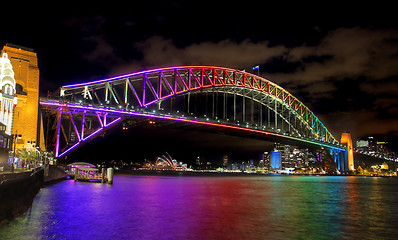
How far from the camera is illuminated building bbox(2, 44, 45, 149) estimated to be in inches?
1140

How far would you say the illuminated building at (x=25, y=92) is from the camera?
2895cm

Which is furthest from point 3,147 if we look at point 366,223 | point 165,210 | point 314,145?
point 314,145

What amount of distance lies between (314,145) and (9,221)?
71709mm

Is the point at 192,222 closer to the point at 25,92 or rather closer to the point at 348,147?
the point at 25,92

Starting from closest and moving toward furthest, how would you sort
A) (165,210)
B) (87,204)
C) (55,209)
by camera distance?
(55,209) → (165,210) → (87,204)

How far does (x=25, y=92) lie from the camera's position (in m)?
29.9

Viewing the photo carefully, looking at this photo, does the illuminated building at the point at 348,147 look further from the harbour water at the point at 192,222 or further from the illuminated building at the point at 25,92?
the illuminated building at the point at 25,92

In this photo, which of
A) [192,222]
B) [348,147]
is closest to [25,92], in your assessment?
[192,222]

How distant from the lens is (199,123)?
156 ft

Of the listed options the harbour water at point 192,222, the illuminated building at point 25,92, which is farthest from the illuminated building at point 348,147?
the illuminated building at point 25,92

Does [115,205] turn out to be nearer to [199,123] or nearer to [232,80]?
[199,123]

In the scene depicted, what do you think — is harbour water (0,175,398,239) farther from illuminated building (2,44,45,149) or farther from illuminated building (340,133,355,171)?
illuminated building (340,133,355,171)

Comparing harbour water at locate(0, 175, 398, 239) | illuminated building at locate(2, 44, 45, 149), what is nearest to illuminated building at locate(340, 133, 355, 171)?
harbour water at locate(0, 175, 398, 239)

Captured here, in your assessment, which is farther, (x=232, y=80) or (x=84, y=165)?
(x=232, y=80)
